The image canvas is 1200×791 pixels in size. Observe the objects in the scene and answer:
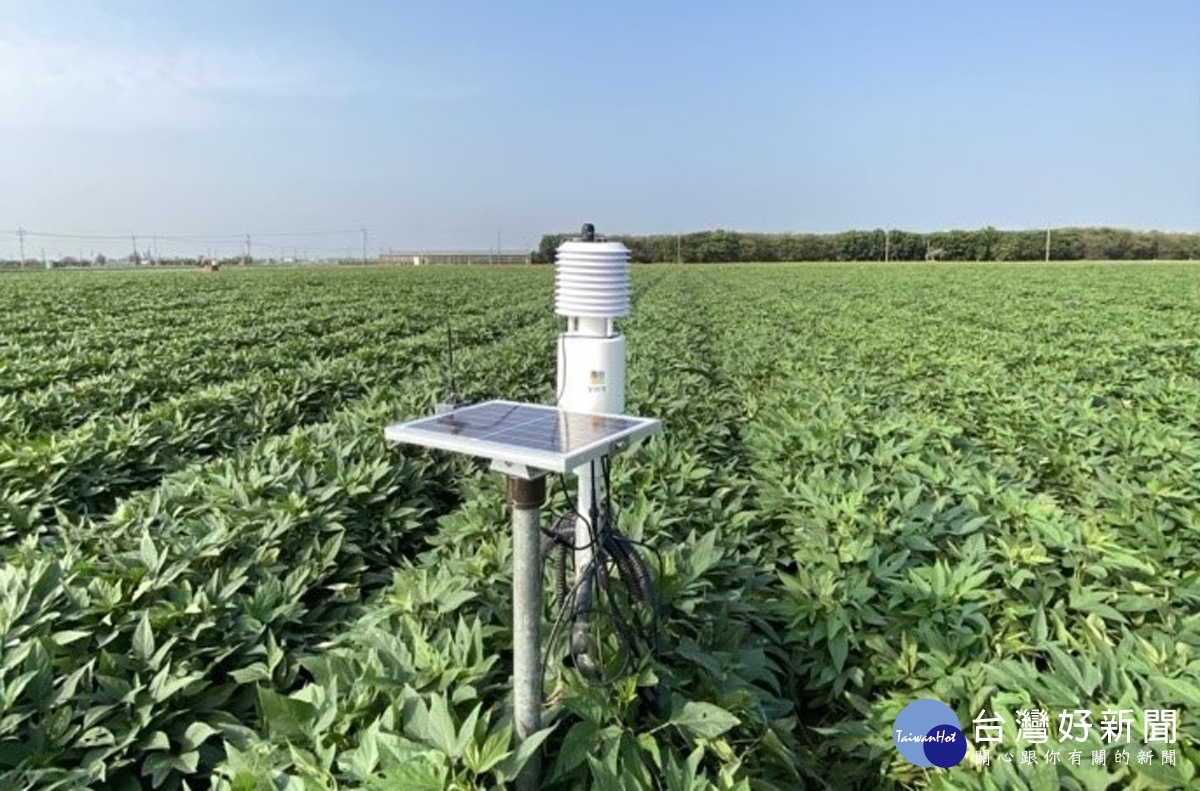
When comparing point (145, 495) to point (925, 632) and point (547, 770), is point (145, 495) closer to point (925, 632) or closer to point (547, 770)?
point (547, 770)

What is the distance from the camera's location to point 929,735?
6.97 feet

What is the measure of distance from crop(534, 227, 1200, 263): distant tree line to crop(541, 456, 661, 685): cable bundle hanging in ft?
167

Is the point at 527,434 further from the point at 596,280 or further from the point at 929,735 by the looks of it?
the point at 929,735

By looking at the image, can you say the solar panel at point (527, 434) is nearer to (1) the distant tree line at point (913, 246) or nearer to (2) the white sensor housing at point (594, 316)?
(2) the white sensor housing at point (594, 316)

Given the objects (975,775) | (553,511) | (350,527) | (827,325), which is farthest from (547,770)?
(827,325)

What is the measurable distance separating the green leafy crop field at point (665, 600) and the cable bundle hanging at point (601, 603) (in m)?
0.09

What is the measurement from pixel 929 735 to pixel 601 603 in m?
1.01

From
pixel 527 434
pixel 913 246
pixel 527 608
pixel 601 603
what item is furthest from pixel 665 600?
pixel 913 246

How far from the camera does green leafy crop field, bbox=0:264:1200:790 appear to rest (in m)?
1.74

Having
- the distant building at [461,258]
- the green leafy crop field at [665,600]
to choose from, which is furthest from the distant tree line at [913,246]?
the green leafy crop field at [665,600]

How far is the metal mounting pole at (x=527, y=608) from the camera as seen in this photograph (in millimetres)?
1629

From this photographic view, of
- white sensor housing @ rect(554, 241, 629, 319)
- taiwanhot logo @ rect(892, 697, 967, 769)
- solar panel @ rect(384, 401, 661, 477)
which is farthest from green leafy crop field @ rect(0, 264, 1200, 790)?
white sensor housing @ rect(554, 241, 629, 319)

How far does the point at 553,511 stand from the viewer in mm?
3346

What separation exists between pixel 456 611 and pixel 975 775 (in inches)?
58.0
